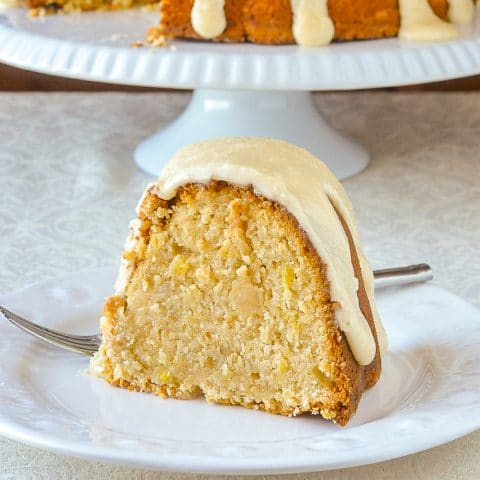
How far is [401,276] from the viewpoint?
1235mm

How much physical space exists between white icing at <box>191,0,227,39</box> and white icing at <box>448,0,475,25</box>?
341 mm

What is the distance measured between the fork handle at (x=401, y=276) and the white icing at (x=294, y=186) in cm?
19

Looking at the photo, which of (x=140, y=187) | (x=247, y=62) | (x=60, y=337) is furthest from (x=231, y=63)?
(x=60, y=337)

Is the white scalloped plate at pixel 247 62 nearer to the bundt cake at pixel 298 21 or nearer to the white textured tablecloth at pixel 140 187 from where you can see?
the bundt cake at pixel 298 21

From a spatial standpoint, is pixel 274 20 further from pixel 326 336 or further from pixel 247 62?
pixel 326 336

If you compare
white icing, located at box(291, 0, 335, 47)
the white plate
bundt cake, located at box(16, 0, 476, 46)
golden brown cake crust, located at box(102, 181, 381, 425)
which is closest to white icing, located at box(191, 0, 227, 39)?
bundt cake, located at box(16, 0, 476, 46)

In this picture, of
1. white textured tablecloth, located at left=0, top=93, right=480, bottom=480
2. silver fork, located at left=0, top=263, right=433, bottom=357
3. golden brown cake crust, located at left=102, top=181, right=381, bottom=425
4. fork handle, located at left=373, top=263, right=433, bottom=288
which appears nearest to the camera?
golden brown cake crust, located at left=102, top=181, right=381, bottom=425

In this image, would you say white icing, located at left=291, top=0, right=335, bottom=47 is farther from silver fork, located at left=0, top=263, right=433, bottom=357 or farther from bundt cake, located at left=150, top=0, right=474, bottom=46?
silver fork, located at left=0, top=263, right=433, bottom=357

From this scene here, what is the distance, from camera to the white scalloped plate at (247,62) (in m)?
1.51

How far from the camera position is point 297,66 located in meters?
Answer: 1.53

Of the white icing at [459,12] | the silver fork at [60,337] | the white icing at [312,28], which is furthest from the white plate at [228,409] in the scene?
the white icing at [459,12]

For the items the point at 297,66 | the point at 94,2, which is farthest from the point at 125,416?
the point at 94,2

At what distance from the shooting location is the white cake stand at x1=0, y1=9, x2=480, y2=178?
151 cm

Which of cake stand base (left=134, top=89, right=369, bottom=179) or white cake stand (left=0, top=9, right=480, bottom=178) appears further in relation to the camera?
cake stand base (left=134, top=89, right=369, bottom=179)
